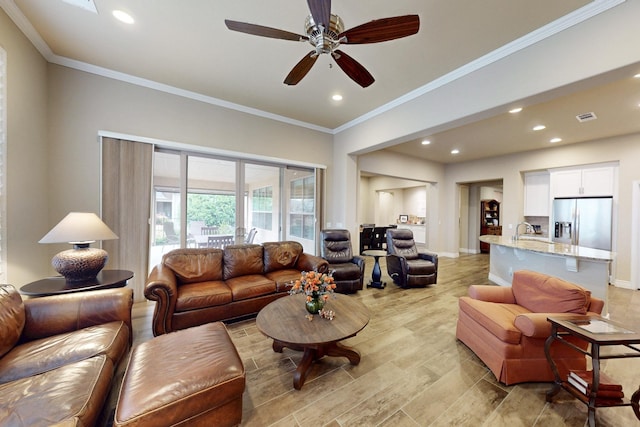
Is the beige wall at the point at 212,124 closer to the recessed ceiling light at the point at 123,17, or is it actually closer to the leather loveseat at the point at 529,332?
the recessed ceiling light at the point at 123,17

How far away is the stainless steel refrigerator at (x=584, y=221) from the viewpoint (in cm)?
468

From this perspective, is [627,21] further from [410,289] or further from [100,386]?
[100,386]

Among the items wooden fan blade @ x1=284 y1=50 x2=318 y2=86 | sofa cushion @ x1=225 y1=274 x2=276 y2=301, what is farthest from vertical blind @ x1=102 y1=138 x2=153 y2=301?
wooden fan blade @ x1=284 y1=50 x2=318 y2=86

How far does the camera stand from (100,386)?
127cm

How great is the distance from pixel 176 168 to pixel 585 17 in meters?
4.94

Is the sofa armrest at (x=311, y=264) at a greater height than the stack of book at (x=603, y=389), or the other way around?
the sofa armrest at (x=311, y=264)

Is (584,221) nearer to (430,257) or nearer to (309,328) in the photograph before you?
(430,257)

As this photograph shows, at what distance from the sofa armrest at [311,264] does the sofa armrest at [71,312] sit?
7.06ft

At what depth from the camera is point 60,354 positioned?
1474 mm

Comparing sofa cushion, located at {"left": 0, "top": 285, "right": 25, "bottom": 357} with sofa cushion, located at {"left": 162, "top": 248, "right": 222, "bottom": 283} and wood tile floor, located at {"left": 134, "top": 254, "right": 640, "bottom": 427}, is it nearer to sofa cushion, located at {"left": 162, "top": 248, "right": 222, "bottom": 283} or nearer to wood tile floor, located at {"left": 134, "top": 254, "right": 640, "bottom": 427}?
wood tile floor, located at {"left": 134, "top": 254, "right": 640, "bottom": 427}

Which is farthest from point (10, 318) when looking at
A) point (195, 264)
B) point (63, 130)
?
point (63, 130)

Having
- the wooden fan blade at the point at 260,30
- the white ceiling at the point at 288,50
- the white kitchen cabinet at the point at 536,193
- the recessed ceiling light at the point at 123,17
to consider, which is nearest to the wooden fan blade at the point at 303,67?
the wooden fan blade at the point at 260,30

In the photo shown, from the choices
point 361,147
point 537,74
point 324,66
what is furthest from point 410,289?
point 324,66

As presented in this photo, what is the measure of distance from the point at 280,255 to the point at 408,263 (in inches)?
91.8
